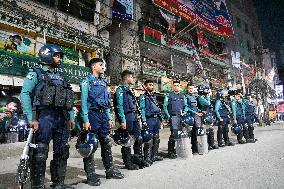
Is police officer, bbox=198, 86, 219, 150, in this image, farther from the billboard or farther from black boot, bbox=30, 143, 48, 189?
the billboard

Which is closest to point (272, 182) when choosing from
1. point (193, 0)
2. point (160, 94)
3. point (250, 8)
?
point (160, 94)

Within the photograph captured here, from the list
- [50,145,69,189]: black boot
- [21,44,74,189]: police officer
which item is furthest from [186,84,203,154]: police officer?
[50,145,69,189]: black boot

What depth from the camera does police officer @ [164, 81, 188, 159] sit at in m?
6.93

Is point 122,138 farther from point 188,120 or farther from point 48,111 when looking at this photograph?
point 188,120

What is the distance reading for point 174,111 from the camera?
7160 mm

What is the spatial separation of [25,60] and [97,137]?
10.7 meters

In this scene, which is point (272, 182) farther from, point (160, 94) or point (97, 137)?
point (160, 94)

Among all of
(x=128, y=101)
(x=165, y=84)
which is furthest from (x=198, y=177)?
(x=165, y=84)

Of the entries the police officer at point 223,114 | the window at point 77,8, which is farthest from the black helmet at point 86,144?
the window at point 77,8

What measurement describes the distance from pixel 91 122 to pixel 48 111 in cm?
98

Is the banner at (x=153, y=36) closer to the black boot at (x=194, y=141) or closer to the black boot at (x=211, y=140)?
the black boot at (x=211, y=140)

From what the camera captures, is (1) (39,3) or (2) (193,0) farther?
(2) (193,0)

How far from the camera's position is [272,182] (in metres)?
3.54

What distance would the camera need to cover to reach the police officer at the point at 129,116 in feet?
17.6
